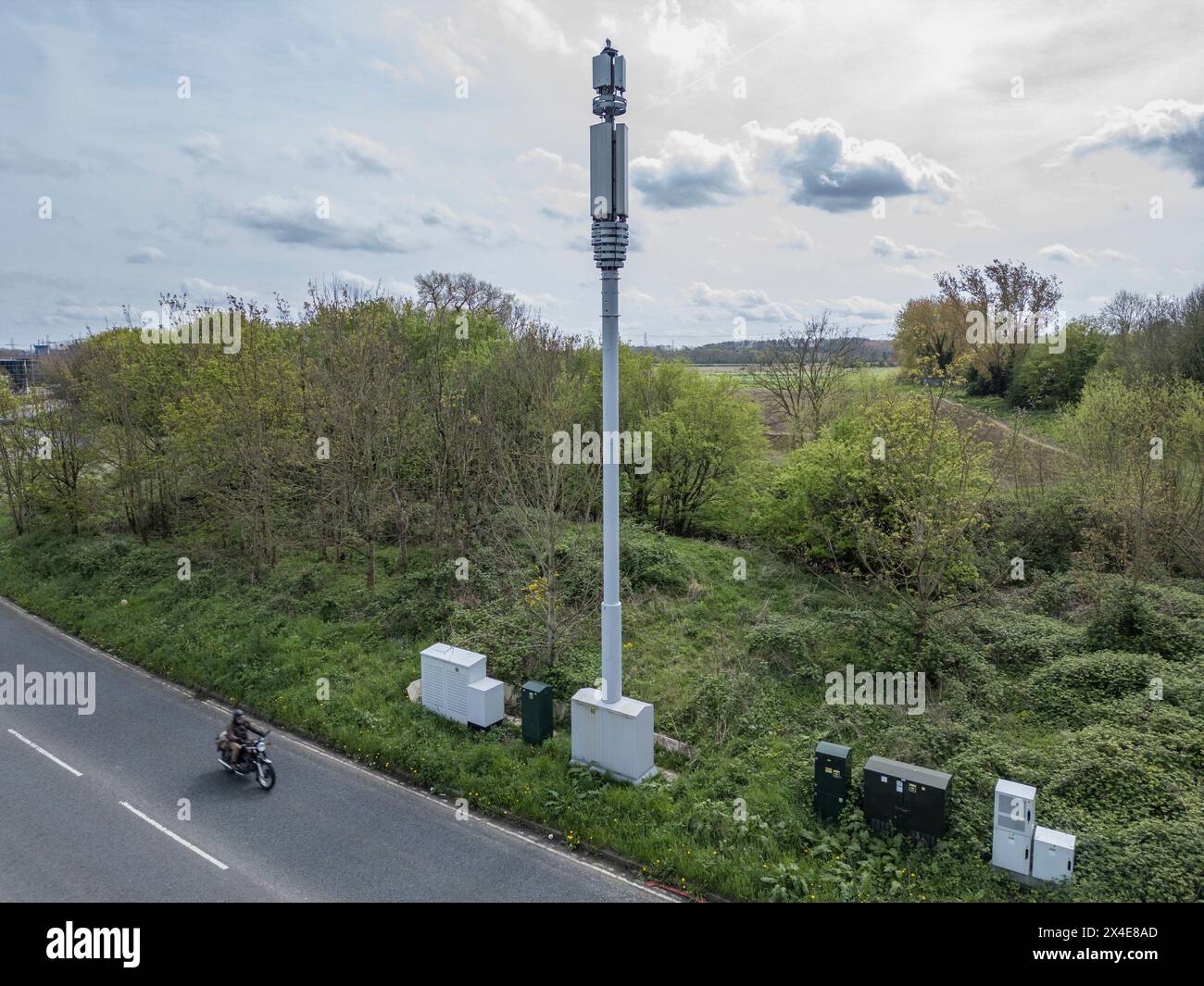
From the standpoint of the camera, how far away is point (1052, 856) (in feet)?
27.5

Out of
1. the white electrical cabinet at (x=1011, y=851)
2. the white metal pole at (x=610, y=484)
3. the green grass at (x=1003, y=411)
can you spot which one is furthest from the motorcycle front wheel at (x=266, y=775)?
the green grass at (x=1003, y=411)

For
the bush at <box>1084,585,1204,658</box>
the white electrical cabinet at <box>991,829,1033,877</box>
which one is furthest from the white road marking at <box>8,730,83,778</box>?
the bush at <box>1084,585,1204,658</box>

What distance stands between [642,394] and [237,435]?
1554cm

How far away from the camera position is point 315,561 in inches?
872

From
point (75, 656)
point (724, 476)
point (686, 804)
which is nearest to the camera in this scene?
point (686, 804)

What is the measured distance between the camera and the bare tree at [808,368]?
35.1 m

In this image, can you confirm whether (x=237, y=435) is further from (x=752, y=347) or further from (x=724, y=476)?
(x=752, y=347)

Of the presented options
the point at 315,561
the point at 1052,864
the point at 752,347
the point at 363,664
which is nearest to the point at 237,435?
the point at 315,561

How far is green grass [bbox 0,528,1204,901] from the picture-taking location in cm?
899

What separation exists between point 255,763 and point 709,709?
7.77m

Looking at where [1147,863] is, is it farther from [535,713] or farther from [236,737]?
[236,737]

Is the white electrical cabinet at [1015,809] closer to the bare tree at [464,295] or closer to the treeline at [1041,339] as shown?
the treeline at [1041,339]

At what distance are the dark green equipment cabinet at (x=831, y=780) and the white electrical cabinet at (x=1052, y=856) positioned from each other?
2260 millimetres
